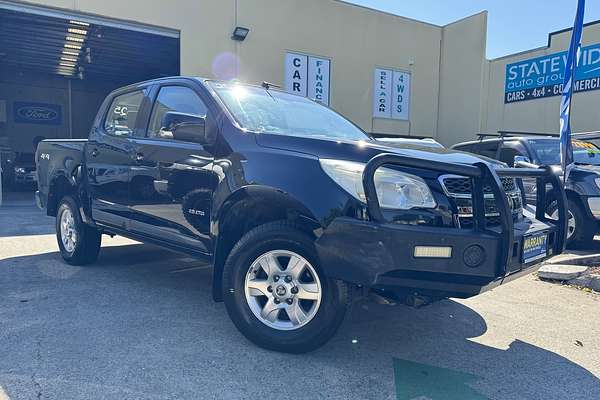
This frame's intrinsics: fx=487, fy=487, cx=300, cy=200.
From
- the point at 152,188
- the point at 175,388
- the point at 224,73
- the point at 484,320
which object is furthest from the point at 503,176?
the point at 224,73

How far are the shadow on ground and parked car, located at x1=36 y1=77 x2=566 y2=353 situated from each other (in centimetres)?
29

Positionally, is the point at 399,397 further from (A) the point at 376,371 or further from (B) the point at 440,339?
→ (B) the point at 440,339

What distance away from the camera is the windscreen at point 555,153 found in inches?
290

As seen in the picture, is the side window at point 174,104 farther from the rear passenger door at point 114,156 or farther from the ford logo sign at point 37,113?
the ford logo sign at point 37,113

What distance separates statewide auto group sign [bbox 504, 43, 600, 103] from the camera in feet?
48.1

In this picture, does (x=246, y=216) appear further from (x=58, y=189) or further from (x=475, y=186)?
(x=58, y=189)

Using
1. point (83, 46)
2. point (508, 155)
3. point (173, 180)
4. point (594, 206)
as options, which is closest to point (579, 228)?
point (594, 206)

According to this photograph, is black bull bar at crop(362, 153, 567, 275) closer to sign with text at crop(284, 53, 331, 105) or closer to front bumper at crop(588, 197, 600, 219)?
front bumper at crop(588, 197, 600, 219)

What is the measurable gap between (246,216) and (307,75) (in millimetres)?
12843

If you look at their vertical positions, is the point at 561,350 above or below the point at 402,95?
below

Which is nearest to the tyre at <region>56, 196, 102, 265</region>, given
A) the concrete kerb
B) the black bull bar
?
the black bull bar

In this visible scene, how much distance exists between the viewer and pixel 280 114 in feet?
13.0

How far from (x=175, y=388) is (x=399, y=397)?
4.05ft

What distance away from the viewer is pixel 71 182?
5410 mm
